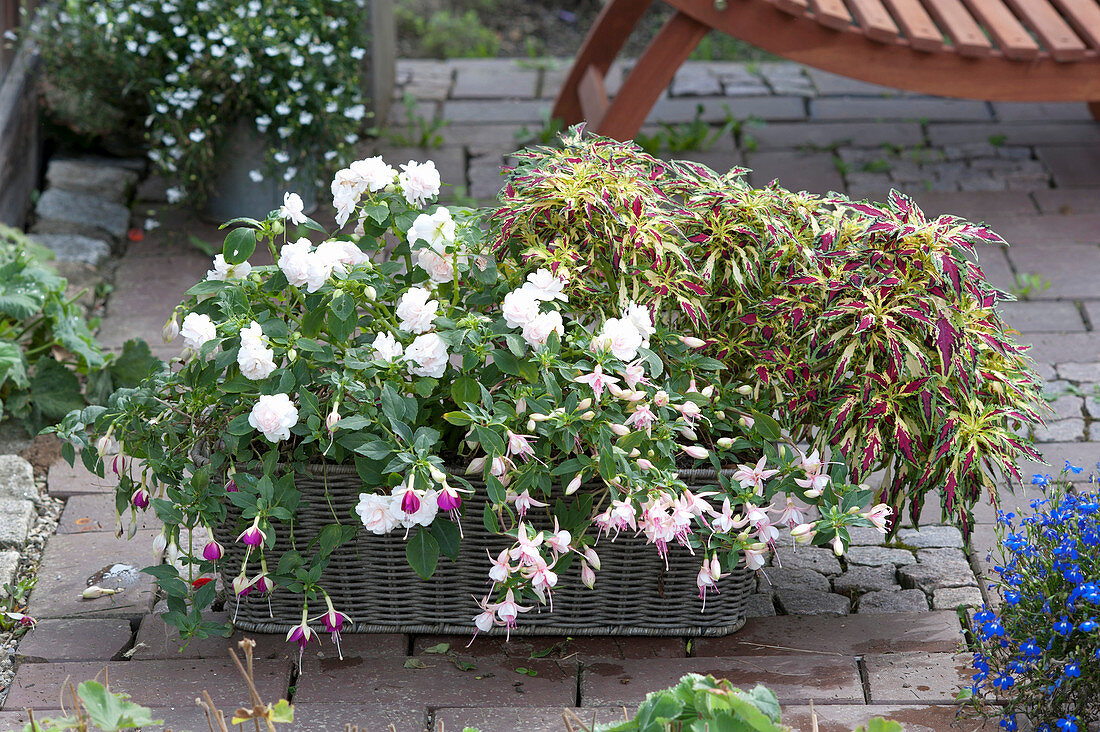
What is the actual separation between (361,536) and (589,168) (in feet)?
2.56

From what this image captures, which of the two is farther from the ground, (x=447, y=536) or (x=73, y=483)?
(x=447, y=536)

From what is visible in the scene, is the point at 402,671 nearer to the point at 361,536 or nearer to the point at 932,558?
the point at 361,536

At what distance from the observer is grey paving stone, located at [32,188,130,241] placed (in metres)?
4.07

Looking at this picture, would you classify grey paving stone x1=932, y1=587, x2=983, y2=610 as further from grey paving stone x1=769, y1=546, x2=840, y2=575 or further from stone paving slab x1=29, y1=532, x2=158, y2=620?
stone paving slab x1=29, y1=532, x2=158, y2=620

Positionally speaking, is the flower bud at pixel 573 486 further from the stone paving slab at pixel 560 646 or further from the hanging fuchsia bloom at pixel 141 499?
the hanging fuchsia bloom at pixel 141 499

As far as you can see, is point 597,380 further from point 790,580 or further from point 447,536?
point 790,580

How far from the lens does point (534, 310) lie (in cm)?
196

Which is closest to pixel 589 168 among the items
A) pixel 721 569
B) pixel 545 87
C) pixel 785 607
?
pixel 721 569

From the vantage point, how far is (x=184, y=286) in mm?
3787

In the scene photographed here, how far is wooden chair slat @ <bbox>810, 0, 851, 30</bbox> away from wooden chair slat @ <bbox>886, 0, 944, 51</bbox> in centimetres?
20

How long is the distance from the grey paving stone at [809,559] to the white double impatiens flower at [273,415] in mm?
1099

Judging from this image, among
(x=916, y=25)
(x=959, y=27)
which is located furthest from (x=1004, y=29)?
(x=916, y=25)

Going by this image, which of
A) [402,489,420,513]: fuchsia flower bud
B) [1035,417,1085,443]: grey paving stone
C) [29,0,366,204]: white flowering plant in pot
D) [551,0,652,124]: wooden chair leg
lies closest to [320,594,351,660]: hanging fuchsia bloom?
[402,489,420,513]: fuchsia flower bud

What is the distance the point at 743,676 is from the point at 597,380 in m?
0.64
